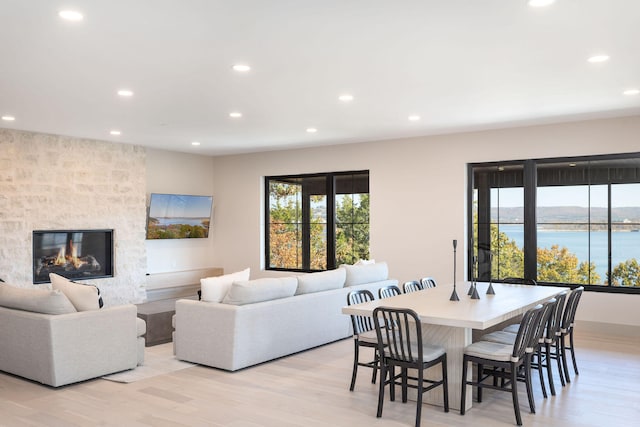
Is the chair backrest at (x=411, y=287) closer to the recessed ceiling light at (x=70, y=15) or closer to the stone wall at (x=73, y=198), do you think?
the recessed ceiling light at (x=70, y=15)

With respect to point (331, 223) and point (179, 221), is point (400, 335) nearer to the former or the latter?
point (331, 223)

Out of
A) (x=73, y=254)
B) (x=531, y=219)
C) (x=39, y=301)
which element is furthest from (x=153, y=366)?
(x=531, y=219)

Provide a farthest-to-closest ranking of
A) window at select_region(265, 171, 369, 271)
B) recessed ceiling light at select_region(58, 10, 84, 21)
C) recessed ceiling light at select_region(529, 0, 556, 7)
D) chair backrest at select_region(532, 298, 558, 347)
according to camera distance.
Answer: window at select_region(265, 171, 369, 271), chair backrest at select_region(532, 298, 558, 347), recessed ceiling light at select_region(58, 10, 84, 21), recessed ceiling light at select_region(529, 0, 556, 7)

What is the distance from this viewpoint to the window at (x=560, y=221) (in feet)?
24.5

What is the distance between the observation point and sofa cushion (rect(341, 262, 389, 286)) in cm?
722

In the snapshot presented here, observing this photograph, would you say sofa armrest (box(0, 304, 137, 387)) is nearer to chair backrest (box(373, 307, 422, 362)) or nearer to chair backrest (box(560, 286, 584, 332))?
chair backrest (box(373, 307, 422, 362))

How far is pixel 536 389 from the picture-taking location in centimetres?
498

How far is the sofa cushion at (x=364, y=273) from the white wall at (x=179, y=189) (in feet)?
14.7

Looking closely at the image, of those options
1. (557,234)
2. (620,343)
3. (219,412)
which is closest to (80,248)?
(219,412)

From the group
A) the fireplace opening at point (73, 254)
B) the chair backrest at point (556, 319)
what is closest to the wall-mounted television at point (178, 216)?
the fireplace opening at point (73, 254)

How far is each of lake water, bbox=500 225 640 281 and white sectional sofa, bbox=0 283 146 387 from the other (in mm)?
5687

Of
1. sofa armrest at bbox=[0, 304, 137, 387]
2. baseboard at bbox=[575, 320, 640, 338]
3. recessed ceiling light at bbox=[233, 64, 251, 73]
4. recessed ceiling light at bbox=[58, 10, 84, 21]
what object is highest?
recessed ceiling light at bbox=[233, 64, 251, 73]

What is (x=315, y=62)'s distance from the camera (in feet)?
15.6

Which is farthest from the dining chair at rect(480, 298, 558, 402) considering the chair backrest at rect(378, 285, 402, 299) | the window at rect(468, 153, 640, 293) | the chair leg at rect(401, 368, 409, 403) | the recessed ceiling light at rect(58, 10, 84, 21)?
the recessed ceiling light at rect(58, 10, 84, 21)
